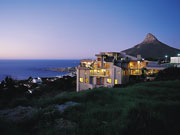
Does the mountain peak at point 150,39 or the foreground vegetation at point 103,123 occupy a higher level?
the mountain peak at point 150,39

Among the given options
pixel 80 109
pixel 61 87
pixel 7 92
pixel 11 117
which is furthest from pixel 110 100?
pixel 61 87

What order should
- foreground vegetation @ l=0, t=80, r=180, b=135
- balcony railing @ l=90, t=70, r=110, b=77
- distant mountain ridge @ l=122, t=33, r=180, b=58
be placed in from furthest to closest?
1. distant mountain ridge @ l=122, t=33, r=180, b=58
2. balcony railing @ l=90, t=70, r=110, b=77
3. foreground vegetation @ l=0, t=80, r=180, b=135

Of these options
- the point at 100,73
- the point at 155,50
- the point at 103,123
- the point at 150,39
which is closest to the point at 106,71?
the point at 100,73

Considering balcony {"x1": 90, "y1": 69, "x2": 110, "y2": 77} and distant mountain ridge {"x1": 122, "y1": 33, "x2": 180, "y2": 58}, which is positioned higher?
distant mountain ridge {"x1": 122, "y1": 33, "x2": 180, "y2": 58}

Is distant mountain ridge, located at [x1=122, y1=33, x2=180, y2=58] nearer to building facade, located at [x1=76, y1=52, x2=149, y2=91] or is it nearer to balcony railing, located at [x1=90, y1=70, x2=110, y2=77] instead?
building facade, located at [x1=76, y1=52, x2=149, y2=91]

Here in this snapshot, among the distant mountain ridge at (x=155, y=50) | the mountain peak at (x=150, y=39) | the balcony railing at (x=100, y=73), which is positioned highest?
the mountain peak at (x=150, y=39)

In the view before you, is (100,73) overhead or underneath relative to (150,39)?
underneath

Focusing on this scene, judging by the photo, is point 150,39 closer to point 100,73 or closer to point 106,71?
point 106,71

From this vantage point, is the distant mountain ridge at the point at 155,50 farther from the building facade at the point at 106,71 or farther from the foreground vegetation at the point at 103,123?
the foreground vegetation at the point at 103,123

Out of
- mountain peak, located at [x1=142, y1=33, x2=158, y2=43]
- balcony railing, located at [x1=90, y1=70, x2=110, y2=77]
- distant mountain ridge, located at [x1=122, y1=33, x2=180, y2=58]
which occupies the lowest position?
balcony railing, located at [x1=90, y1=70, x2=110, y2=77]

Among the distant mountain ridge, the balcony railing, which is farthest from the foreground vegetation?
the distant mountain ridge

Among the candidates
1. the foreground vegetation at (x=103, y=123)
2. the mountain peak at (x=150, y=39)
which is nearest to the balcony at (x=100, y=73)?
the foreground vegetation at (x=103, y=123)

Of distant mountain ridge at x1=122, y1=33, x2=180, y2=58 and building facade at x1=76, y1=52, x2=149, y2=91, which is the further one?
distant mountain ridge at x1=122, y1=33, x2=180, y2=58

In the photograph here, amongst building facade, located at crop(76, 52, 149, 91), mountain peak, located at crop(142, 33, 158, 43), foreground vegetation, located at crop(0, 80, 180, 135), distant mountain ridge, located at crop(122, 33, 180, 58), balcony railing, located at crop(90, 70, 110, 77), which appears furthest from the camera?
mountain peak, located at crop(142, 33, 158, 43)
